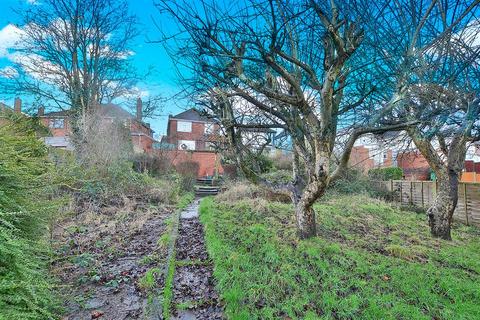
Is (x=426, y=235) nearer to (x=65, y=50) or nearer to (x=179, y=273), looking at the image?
(x=179, y=273)

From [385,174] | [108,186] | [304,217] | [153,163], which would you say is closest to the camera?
[304,217]

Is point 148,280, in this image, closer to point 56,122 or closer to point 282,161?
point 56,122

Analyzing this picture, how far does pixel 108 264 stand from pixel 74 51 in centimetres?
1325

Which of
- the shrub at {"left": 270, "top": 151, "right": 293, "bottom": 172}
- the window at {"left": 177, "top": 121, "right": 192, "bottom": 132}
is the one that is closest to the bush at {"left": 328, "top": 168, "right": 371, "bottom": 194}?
the shrub at {"left": 270, "top": 151, "right": 293, "bottom": 172}

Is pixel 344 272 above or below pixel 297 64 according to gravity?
below

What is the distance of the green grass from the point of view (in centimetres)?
329

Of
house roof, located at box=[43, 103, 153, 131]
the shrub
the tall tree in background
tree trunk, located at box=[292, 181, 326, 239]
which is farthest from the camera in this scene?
the shrub

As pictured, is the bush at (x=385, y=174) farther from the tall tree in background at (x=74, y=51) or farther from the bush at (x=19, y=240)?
the tall tree in background at (x=74, y=51)

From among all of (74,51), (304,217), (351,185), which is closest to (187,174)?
(74,51)

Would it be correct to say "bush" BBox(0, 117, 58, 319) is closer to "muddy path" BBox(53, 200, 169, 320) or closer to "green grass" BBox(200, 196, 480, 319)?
"muddy path" BBox(53, 200, 169, 320)

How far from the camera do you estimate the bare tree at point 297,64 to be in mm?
3867

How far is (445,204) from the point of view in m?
6.20

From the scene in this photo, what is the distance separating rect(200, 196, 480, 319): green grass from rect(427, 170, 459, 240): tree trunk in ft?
1.05

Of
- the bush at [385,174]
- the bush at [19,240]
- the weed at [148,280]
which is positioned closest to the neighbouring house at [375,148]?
the bush at [385,174]
